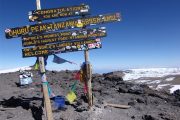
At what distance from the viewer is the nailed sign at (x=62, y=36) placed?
13.1 metres

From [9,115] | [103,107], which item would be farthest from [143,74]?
[9,115]

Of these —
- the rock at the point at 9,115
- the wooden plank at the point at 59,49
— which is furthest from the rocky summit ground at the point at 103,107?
the wooden plank at the point at 59,49

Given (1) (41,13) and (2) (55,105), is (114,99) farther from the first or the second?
(1) (41,13)

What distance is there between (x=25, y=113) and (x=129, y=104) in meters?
5.49

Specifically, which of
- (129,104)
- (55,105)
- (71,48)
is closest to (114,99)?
(129,104)

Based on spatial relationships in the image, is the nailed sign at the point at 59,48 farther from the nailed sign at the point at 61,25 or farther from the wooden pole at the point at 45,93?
the nailed sign at the point at 61,25

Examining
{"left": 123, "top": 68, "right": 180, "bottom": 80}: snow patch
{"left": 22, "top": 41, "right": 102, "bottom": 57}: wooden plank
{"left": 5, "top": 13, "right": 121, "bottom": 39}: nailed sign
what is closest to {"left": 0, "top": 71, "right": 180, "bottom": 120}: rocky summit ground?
{"left": 22, "top": 41, "right": 102, "bottom": 57}: wooden plank

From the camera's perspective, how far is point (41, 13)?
1327cm

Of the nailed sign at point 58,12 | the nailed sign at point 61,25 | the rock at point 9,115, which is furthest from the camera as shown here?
the rock at point 9,115

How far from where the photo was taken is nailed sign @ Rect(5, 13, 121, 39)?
1311 cm

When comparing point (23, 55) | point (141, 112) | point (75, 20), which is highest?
point (75, 20)

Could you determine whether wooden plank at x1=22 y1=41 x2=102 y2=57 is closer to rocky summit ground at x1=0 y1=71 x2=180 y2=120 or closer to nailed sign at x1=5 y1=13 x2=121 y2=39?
nailed sign at x1=5 y1=13 x2=121 y2=39

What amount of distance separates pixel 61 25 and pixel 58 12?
0.64 metres

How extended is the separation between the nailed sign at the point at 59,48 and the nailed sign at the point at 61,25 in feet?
2.46
